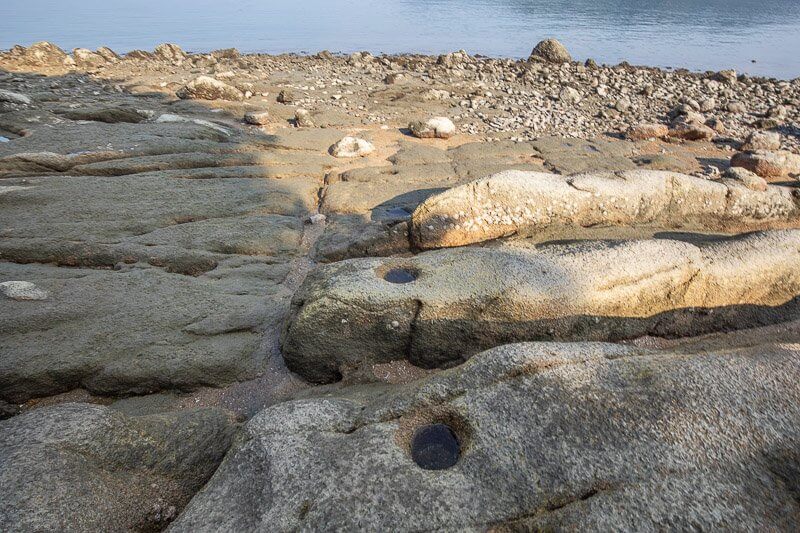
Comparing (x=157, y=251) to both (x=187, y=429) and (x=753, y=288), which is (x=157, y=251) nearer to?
(x=187, y=429)

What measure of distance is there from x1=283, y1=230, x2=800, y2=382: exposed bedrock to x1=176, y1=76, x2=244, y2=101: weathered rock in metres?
9.63

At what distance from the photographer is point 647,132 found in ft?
35.4

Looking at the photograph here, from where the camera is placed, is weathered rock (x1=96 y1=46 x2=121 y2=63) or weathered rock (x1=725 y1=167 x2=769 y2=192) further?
weathered rock (x1=96 y1=46 x2=121 y2=63)

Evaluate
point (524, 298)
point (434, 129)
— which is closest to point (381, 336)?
point (524, 298)

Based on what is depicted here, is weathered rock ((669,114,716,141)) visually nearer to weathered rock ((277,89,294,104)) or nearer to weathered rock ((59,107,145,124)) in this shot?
weathered rock ((277,89,294,104))

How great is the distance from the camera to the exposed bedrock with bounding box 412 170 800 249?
5582 mm

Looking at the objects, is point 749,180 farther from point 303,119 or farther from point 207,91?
point 207,91

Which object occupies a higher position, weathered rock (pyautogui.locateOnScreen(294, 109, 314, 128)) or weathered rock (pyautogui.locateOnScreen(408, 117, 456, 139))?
weathered rock (pyautogui.locateOnScreen(294, 109, 314, 128))

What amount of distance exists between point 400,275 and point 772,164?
26.3 feet

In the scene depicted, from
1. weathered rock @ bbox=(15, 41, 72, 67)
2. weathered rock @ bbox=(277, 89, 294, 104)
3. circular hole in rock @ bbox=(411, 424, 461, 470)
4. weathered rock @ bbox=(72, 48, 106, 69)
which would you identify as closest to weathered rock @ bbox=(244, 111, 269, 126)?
weathered rock @ bbox=(277, 89, 294, 104)

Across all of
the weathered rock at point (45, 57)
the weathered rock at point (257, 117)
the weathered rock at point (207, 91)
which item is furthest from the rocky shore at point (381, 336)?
the weathered rock at point (45, 57)

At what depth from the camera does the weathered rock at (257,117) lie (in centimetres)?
1045

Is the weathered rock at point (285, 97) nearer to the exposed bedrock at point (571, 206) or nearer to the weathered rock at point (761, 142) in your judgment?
the exposed bedrock at point (571, 206)

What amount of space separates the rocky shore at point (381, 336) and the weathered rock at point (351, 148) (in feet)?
0.14
